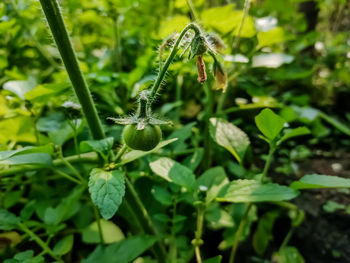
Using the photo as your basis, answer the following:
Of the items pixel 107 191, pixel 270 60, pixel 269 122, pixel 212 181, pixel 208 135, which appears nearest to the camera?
pixel 107 191

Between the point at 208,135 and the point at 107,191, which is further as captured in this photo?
the point at 208,135

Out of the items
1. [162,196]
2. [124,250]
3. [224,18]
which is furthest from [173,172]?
[224,18]

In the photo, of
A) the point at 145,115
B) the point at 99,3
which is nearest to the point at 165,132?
the point at 145,115

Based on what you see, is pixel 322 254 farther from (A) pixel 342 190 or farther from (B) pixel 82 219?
(B) pixel 82 219

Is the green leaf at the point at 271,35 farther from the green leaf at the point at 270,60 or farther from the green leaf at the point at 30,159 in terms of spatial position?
the green leaf at the point at 30,159

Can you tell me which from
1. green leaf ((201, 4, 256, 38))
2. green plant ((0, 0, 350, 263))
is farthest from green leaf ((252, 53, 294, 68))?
green leaf ((201, 4, 256, 38))

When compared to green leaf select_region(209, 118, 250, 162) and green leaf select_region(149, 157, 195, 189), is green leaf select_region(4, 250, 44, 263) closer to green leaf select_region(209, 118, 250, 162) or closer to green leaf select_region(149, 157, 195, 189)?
green leaf select_region(149, 157, 195, 189)

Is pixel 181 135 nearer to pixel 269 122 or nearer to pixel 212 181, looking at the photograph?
pixel 212 181
